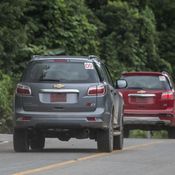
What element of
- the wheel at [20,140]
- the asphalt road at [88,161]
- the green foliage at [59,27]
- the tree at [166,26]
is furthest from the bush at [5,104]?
the tree at [166,26]

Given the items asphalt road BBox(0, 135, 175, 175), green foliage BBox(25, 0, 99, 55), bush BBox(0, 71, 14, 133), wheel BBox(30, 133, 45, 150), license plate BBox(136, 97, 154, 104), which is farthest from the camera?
green foliage BBox(25, 0, 99, 55)

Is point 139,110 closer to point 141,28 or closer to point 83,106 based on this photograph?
point 83,106

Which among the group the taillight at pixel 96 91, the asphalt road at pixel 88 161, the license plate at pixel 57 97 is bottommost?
the asphalt road at pixel 88 161

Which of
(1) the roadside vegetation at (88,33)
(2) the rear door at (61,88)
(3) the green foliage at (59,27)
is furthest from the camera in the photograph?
(3) the green foliage at (59,27)

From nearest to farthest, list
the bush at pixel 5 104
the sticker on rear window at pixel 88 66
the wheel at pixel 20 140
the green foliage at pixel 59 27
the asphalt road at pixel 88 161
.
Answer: the asphalt road at pixel 88 161 → the sticker on rear window at pixel 88 66 → the wheel at pixel 20 140 → the bush at pixel 5 104 → the green foliage at pixel 59 27

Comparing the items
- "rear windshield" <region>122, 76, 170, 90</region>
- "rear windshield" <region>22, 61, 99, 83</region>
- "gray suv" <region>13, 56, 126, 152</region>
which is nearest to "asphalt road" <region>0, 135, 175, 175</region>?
"gray suv" <region>13, 56, 126, 152</region>

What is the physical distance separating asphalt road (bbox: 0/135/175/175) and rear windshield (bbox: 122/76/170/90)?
12.3 feet

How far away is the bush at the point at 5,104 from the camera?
79.7 feet

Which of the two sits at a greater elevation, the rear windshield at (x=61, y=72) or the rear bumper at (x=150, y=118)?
the rear windshield at (x=61, y=72)

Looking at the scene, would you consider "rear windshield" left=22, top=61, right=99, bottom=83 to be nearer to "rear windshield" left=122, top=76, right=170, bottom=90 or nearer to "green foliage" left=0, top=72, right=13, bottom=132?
"rear windshield" left=122, top=76, right=170, bottom=90

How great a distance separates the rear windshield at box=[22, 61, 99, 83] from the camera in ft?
50.7

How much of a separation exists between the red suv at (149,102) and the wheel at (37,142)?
16.8ft

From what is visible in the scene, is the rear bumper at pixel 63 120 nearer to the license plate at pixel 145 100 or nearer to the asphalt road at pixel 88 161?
the asphalt road at pixel 88 161

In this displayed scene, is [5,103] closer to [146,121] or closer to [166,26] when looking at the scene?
[146,121]
